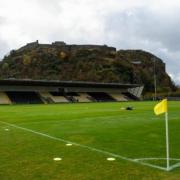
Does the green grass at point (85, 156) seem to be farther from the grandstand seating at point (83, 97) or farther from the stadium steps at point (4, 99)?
the grandstand seating at point (83, 97)

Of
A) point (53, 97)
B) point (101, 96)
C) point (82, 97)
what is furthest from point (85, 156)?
point (101, 96)

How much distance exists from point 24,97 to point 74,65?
55.6 meters

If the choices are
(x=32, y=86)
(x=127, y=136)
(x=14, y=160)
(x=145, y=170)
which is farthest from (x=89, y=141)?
(x=32, y=86)

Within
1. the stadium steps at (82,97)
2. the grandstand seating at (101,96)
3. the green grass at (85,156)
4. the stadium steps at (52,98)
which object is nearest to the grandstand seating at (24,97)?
the stadium steps at (52,98)

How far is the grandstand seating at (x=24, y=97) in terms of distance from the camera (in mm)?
69262

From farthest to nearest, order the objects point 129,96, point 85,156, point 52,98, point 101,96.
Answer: point 129,96
point 101,96
point 52,98
point 85,156

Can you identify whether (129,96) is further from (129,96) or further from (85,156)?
(85,156)

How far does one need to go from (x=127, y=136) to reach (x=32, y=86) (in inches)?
2586

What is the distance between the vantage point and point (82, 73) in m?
123

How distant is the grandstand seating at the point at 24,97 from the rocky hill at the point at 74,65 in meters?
44.6

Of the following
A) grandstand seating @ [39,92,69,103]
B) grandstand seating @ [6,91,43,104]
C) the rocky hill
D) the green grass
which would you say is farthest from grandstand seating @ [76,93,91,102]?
the green grass

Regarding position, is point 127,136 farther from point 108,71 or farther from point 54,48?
point 54,48

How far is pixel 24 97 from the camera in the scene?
71.8 m

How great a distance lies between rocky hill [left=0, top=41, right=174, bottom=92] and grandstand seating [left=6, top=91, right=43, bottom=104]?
44.6 metres
